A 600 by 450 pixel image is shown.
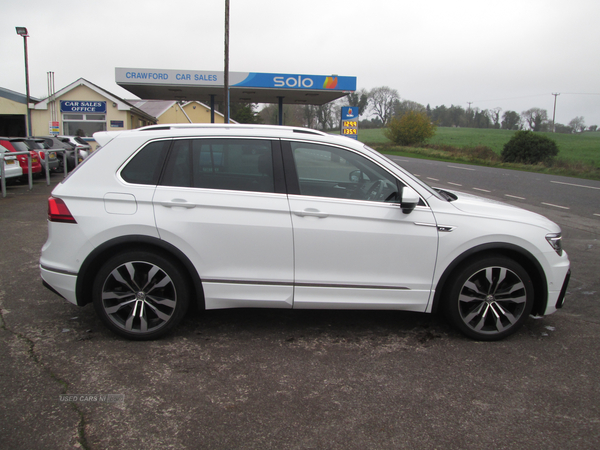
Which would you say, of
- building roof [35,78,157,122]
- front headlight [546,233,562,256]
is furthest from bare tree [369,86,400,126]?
front headlight [546,233,562,256]

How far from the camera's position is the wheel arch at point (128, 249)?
372cm

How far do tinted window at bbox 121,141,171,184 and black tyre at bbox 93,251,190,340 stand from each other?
605mm

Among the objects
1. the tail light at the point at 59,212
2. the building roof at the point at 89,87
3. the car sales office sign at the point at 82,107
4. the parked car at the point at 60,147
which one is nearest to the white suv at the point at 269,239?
the tail light at the point at 59,212

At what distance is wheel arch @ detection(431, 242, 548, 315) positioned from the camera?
3828mm

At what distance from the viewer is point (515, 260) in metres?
3.98

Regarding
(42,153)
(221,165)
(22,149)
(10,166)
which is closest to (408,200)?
(221,165)

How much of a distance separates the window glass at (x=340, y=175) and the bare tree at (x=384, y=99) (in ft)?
286

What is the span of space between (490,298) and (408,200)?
3.65 feet

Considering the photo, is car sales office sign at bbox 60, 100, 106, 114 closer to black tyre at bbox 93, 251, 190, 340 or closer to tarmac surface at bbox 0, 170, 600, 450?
tarmac surface at bbox 0, 170, 600, 450

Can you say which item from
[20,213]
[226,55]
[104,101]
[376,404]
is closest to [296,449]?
[376,404]

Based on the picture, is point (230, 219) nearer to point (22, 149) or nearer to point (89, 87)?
point (22, 149)

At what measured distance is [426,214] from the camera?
3824 mm

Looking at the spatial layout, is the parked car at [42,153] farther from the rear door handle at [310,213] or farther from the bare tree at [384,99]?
the bare tree at [384,99]

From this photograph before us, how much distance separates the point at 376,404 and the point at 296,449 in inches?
27.0
